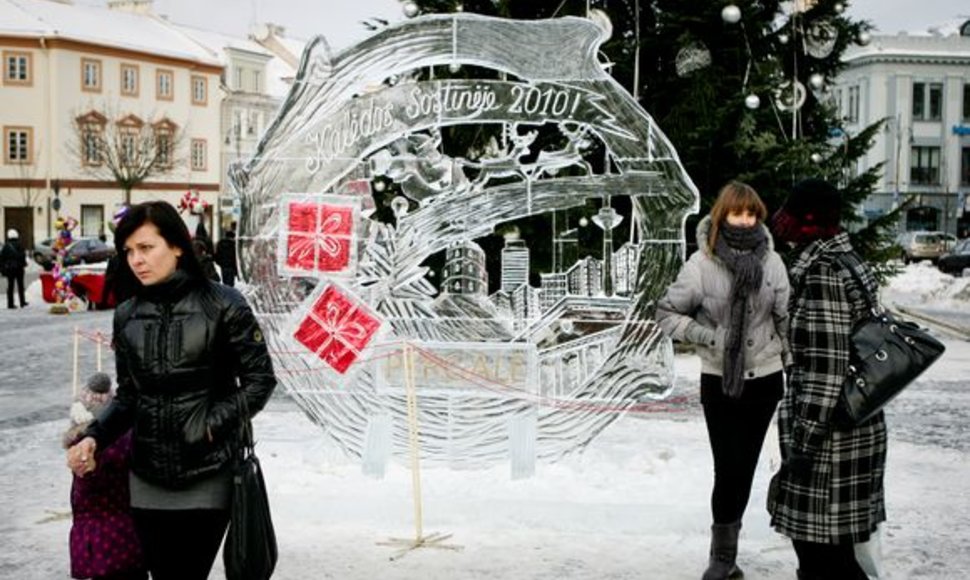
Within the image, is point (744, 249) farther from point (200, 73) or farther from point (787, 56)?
point (200, 73)

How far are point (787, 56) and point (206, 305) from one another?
43.3 ft

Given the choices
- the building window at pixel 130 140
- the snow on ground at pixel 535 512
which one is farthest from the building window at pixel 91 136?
the snow on ground at pixel 535 512

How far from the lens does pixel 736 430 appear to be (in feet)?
18.2

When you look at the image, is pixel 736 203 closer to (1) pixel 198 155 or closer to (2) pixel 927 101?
(1) pixel 198 155

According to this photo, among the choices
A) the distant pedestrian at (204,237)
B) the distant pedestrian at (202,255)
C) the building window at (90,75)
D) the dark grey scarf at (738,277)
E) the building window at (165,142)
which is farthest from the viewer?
the building window at (165,142)

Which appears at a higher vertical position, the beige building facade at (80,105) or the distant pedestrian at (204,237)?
the beige building facade at (80,105)

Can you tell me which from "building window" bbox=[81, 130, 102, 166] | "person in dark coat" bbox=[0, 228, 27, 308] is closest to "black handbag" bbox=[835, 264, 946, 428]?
"person in dark coat" bbox=[0, 228, 27, 308]

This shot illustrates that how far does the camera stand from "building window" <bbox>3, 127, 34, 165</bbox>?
51.2 meters

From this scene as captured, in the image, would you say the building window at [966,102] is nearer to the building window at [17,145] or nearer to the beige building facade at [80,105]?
the beige building facade at [80,105]

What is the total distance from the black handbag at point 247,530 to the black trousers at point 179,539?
0.30 feet

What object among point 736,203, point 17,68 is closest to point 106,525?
point 736,203

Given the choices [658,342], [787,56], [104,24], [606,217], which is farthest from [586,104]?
[104,24]

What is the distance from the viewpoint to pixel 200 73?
59.1m

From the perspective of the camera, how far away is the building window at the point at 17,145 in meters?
51.2
